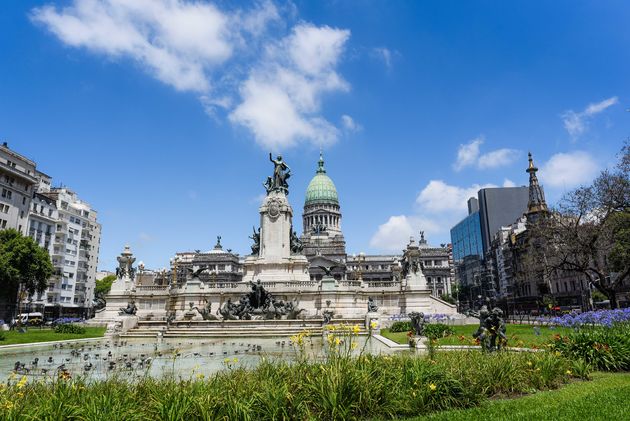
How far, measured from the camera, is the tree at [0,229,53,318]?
144ft

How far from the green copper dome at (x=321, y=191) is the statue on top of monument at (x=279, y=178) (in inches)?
3183

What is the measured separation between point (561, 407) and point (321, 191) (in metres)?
129

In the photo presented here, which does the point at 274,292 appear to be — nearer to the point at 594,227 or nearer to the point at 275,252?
the point at 275,252

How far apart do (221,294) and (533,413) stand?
38499 millimetres

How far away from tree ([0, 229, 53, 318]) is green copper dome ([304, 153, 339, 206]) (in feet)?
302

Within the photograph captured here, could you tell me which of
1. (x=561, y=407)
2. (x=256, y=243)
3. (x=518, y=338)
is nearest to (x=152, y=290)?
(x=256, y=243)

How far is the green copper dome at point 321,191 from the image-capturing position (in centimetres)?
13525

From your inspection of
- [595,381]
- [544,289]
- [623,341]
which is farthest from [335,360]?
[544,289]

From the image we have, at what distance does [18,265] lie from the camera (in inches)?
1786

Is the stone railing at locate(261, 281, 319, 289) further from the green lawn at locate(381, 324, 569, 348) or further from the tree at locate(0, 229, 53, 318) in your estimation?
the tree at locate(0, 229, 53, 318)

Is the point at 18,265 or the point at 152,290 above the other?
the point at 18,265

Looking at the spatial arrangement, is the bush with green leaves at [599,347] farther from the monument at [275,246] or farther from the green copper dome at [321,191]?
the green copper dome at [321,191]

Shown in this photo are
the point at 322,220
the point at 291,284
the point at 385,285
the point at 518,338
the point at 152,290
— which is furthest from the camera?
the point at 322,220

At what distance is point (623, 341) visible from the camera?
11.9 meters
